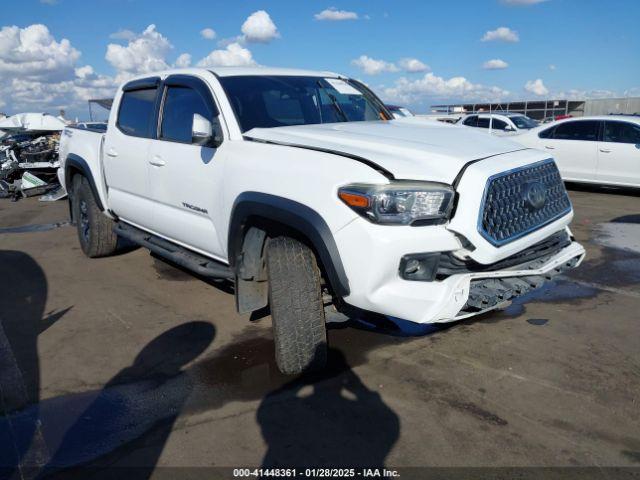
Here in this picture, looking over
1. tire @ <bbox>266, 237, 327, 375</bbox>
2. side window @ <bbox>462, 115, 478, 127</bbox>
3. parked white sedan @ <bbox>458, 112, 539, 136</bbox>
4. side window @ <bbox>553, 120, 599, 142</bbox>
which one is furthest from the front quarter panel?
side window @ <bbox>462, 115, 478, 127</bbox>

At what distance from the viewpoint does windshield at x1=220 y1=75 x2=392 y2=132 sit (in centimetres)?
399

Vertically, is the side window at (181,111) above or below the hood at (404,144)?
above

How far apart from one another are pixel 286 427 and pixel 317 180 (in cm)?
135

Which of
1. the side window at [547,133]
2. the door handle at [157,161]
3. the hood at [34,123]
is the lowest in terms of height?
the door handle at [157,161]

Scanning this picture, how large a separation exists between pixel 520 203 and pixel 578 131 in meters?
9.10

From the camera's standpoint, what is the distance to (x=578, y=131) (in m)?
11.1

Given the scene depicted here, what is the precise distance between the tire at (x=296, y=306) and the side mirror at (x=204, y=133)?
0.90 meters

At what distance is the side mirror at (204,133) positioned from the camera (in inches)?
144

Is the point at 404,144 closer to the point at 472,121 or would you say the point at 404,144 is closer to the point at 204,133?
the point at 204,133

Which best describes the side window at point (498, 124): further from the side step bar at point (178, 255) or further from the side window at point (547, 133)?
the side step bar at point (178, 255)

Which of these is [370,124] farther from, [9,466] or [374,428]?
[9,466]

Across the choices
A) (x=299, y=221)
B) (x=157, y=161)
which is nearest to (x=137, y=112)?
(x=157, y=161)

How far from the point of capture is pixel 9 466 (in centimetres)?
265

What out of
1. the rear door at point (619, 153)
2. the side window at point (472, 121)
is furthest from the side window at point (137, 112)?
the side window at point (472, 121)
